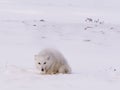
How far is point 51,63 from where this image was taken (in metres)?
8.72

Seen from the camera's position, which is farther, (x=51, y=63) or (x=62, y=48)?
(x=62, y=48)

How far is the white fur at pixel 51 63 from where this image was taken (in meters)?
8.70

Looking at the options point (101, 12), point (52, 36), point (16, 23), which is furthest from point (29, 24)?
point (101, 12)

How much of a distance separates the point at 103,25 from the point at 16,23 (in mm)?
3022

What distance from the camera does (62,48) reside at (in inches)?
525

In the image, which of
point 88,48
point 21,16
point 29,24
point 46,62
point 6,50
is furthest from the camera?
point 21,16

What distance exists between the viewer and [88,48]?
13461 mm

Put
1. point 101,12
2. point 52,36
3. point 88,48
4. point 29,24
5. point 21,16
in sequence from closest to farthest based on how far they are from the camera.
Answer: point 88,48 < point 52,36 < point 29,24 < point 21,16 < point 101,12

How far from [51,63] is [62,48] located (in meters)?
4.62

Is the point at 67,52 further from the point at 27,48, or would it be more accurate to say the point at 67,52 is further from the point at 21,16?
the point at 21,16

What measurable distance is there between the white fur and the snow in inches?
10.5

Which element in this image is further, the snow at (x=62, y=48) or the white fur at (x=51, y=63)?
the white fur at (x=51, y=63)

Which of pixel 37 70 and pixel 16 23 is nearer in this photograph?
pixel 37 70

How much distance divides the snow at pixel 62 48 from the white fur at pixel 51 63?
27cm
